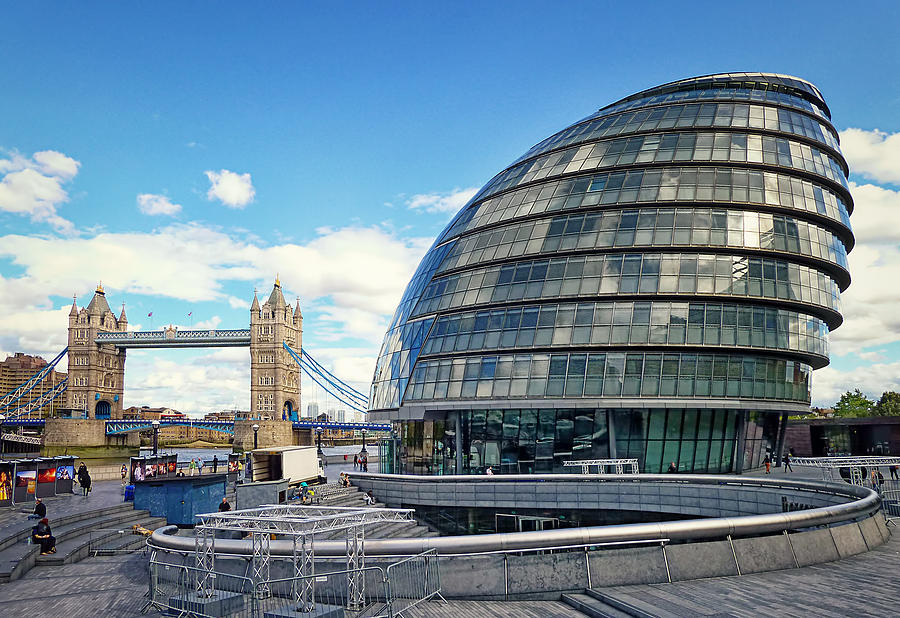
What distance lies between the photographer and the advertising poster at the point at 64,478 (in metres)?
37.3

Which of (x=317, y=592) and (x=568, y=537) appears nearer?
(x=317, y=592)

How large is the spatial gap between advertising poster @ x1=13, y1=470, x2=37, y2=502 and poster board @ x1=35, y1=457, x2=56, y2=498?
849 millimetres

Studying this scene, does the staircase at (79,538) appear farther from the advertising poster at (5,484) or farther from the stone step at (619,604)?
the stone step at (619,604)

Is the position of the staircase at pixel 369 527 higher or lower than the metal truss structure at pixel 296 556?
lower

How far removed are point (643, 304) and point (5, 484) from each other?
34374mm

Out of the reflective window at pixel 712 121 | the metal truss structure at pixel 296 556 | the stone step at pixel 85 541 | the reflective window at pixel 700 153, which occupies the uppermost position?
the reflective window at pixel 712 121

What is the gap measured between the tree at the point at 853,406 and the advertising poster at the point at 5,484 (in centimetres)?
12104

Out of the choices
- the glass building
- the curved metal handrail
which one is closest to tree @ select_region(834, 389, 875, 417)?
the glass building

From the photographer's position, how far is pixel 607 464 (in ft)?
124

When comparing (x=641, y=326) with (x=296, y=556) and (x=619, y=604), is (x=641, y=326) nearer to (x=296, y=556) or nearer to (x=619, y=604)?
(x=619, y=604)

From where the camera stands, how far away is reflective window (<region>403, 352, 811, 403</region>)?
1526 inches

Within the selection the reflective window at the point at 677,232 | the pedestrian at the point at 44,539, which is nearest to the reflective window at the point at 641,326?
the reflective window at the point at 677,232

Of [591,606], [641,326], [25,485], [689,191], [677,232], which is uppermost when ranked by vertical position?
[689,191]

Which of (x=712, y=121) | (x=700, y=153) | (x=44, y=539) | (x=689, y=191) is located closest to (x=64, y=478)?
(x=44, y=539)
